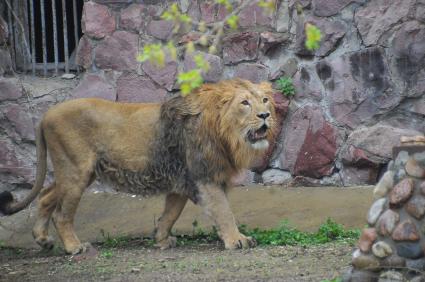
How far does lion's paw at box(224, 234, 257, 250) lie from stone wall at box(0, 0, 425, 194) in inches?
58.5

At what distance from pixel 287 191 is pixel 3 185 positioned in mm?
3040

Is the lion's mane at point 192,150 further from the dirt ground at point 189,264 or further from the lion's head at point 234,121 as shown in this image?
the dirt ground at point 189,264

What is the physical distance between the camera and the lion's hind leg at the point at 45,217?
7961 mm

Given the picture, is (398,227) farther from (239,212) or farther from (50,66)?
(50,66)

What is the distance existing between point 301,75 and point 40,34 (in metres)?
3.22

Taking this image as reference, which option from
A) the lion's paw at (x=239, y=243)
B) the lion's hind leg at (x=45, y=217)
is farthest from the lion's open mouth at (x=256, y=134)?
the lion's hind leg at (x=45, y=217)

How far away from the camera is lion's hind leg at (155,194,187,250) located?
25.8 ft

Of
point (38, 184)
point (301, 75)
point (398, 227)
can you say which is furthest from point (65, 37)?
point (398, 227)

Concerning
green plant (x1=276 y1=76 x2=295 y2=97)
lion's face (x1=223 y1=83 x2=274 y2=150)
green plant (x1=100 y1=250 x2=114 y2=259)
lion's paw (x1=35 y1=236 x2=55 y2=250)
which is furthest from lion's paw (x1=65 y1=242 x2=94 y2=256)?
green plant (x1=276 y1=76 x2=295 y2=97)

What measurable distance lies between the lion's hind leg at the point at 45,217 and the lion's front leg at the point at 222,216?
1.47 meters

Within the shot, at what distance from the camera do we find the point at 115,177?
309 inches

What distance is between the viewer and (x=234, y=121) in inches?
296

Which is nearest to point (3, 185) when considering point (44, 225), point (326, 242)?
point (44, 225)

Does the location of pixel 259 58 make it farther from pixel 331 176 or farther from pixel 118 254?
pixel 118 254
